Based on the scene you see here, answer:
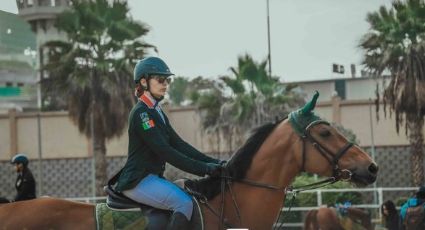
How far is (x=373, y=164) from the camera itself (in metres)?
7.13

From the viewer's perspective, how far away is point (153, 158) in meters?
7.07

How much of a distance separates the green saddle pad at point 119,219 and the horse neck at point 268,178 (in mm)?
615

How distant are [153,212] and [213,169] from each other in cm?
58

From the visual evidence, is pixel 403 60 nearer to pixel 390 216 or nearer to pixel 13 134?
pixel 390 216

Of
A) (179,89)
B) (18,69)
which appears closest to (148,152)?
(18,69)

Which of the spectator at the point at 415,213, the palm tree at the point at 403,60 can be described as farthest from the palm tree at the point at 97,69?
the spectator at the point at 415,213

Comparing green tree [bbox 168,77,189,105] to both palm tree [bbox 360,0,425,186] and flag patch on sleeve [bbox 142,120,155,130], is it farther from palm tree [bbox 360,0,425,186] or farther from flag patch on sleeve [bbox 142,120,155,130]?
flag patch on sleeve [bbox 142,120,155,130]

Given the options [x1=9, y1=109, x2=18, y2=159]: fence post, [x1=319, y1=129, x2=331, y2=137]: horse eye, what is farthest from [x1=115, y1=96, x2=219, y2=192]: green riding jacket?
[x1=9, y1=109, x2=18, y2=159]: fence post

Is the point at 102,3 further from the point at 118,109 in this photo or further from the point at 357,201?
the point at 357,201

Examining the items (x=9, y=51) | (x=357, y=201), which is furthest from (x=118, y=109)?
(x=9, y=51)

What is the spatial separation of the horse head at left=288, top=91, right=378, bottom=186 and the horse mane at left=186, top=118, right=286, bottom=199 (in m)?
0.28

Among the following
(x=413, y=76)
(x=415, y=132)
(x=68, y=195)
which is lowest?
(x=68, y=195)

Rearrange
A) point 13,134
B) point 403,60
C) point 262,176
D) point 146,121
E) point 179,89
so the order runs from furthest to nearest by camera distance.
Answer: point 179,89
point 13,134
point 403,60
point 262,176
point 146,121

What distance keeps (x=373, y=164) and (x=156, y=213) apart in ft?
5.85
